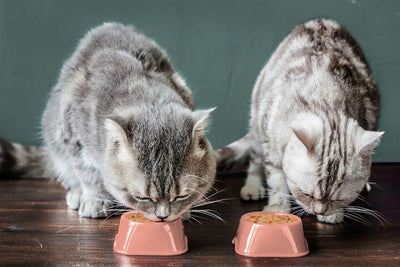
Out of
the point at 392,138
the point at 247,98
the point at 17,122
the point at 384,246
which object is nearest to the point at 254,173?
the point at 247,98

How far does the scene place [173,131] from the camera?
1.59 metres

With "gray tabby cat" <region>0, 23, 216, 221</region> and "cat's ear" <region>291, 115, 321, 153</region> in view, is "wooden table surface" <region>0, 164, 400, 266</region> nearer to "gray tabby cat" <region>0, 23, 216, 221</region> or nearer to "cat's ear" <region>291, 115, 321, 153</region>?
"gray tabby cat" <region>0, 23, 216, 221</region>

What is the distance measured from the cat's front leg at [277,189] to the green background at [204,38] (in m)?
0.74

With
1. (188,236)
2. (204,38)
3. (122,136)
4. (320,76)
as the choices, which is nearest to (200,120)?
(122,136)

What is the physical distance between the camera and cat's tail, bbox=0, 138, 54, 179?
97.9 inches

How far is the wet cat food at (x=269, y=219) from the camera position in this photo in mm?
1689

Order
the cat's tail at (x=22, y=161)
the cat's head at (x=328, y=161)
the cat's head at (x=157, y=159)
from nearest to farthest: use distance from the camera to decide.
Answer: the cat's head at (x=157, y=159), the cat's head at (x=328, y=161), the cat's tail at (x=22, y=161)

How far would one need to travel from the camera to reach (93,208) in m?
2.04

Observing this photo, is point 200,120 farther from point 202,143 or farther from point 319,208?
point 319,208

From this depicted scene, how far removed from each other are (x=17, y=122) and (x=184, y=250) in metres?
1.53

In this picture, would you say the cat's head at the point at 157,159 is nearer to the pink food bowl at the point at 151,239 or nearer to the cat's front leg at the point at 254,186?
the pink food bowl at the point at 151,239

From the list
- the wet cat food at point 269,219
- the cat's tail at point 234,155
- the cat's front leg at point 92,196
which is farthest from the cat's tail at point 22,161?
the wet cat food at point 269,219

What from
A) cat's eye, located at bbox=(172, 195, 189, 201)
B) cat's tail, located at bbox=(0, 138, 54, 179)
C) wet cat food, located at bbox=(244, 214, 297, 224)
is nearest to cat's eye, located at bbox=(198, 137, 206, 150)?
cat's eye, located at bbox=(172, 195, 189, 201)

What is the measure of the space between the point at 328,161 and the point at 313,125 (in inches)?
5.9
